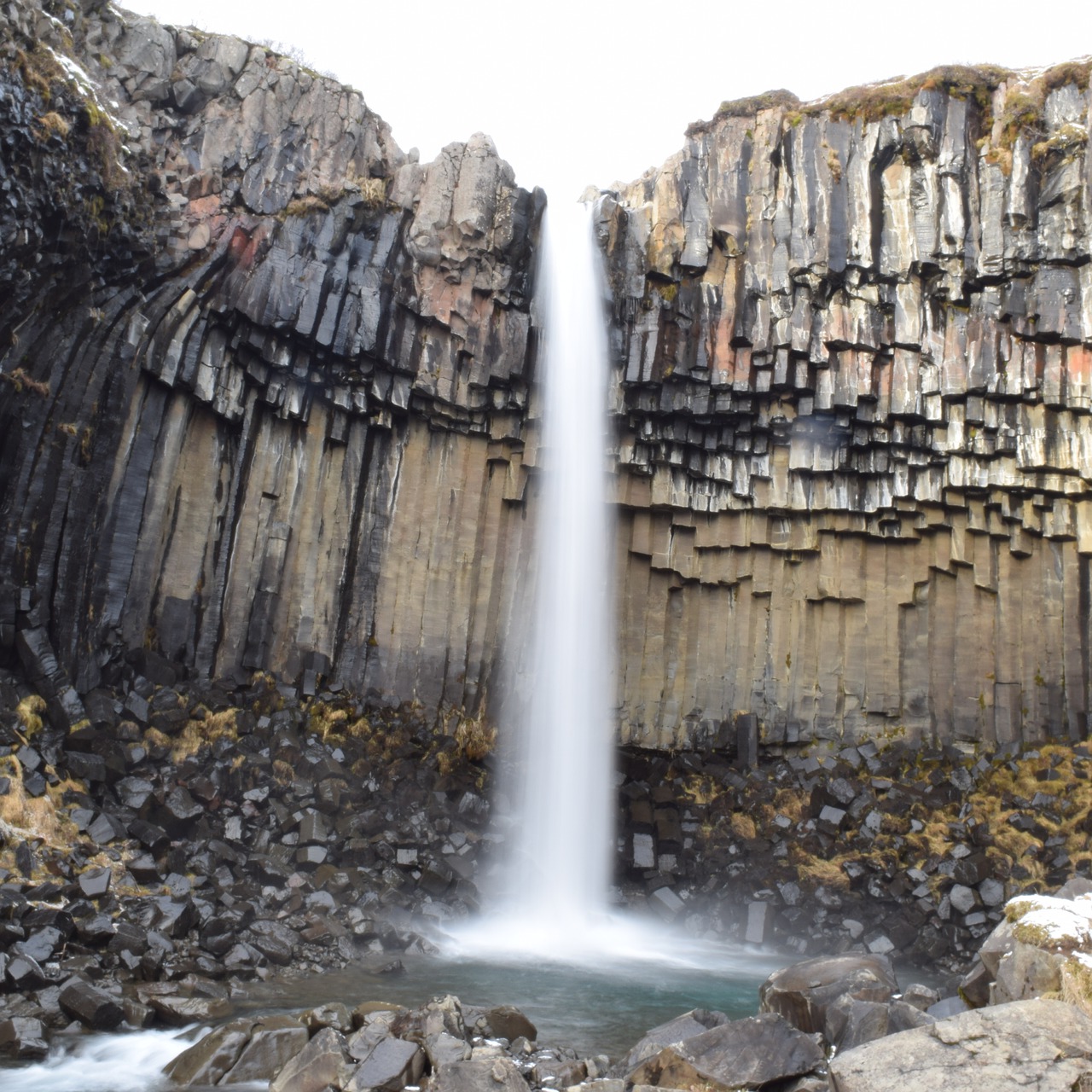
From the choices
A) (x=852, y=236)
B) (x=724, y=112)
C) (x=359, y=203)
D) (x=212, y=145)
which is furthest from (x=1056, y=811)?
(x=212, y=145)

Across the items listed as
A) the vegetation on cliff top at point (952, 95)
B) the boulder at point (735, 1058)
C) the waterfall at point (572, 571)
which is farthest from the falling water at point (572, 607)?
the boulder at point (735, 1058)

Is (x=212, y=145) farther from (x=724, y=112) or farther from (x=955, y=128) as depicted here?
(x=955, y=128)

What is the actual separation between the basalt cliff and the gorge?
0.22 feet

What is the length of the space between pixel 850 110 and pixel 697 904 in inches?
593

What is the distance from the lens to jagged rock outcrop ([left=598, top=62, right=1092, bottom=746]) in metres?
16.8

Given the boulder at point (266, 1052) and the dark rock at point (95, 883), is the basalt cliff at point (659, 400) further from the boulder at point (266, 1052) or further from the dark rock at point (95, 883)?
the boulder at point (266, 1052)

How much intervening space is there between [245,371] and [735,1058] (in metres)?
13.4

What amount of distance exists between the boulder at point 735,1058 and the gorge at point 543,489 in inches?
258

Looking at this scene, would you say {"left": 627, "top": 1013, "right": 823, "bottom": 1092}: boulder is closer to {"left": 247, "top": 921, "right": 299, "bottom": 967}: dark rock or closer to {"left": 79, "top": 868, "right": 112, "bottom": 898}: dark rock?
{"left": 247, "top": 921, "right": 299, "bottom": 967}: dark rock

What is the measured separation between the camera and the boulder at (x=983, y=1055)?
4.95 meters

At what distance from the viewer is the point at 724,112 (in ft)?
62.4

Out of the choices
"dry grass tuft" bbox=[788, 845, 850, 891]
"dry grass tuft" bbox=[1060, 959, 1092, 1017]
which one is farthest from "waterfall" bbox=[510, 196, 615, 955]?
"dry grass tuft" bbox=[1060, 959, 1092, 1017]

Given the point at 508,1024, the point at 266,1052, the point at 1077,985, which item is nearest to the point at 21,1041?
the point at 266,1052

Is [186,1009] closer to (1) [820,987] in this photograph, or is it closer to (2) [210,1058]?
(2) [210,1058]
